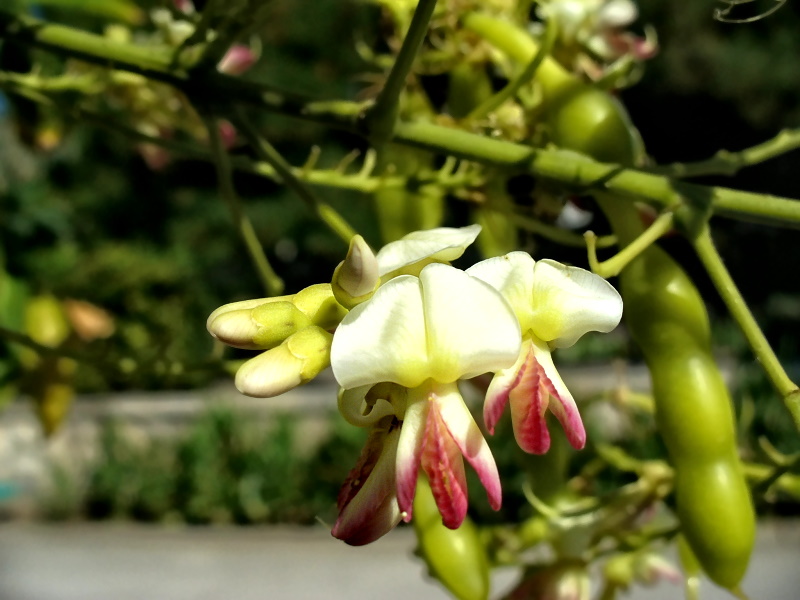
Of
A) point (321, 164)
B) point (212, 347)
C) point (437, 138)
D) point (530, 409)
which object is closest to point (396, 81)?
point (437, 138)

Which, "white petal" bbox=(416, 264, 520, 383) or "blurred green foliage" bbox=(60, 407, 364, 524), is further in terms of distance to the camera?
"blurred green foliage" bbox=(60, 407, 364, 524)

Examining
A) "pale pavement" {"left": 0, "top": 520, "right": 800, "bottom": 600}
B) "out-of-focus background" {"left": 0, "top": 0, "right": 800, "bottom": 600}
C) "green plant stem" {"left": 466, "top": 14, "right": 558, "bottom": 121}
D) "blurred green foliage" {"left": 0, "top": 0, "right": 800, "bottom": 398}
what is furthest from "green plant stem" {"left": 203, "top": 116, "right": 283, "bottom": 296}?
"blurred green foliage" {"left": 0, "top": 0, "right": 800, "bottom": 398}

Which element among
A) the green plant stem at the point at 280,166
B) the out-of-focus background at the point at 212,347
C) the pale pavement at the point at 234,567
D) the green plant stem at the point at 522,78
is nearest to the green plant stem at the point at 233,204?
the green plant stem at the point at 280,166

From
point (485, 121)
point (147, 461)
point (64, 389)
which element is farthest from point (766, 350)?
point (147, 461)

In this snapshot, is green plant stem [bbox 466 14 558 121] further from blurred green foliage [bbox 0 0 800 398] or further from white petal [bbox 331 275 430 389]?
blurred green foliage [bbox 0 0 800 398]

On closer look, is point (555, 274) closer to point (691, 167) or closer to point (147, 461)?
point (691, 167)

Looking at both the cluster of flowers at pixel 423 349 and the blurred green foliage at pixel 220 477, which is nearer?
the cluster of flowers at pixel 423 349

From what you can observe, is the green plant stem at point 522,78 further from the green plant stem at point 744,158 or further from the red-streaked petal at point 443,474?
the red-streaked petal at point 443,474
